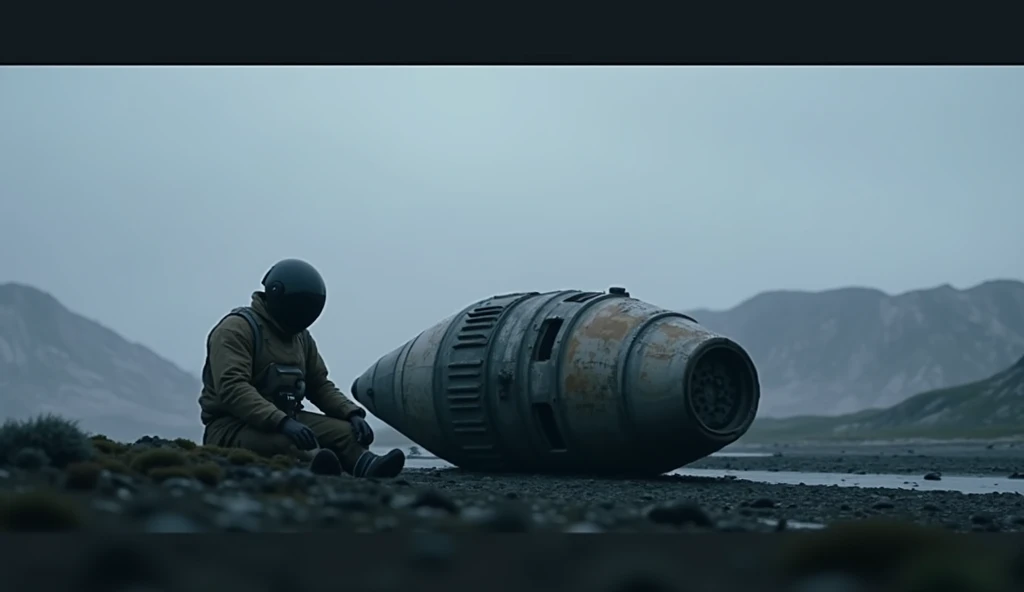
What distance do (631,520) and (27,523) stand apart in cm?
393

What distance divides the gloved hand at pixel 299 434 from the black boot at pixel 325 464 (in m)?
0.66

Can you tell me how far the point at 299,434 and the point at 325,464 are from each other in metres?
0.95

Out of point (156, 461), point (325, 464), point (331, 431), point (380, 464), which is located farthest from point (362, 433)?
point (156, 461)

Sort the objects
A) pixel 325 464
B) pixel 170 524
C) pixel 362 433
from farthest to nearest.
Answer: pixel 362 433 → pixel 325 464 → pixel 170 524

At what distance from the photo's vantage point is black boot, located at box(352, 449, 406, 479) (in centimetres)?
1455

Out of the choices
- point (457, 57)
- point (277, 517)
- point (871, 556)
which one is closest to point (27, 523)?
point (277, 517)

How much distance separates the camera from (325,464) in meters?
13.6

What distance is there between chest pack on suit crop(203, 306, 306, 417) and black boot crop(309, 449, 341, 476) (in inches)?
81.6

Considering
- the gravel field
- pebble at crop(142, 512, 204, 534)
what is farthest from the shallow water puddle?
pebble at crop(142, 512, 204, 534)

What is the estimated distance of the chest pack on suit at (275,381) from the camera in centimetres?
1558

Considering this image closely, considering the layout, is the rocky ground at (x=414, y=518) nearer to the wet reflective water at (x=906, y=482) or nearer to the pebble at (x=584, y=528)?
the pebble at (x=584, y=528)

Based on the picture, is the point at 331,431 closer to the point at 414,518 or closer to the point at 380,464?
the point at 380,464

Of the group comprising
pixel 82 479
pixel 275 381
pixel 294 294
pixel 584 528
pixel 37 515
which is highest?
pixel 294 294

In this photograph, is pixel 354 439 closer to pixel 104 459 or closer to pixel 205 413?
pixel 205 413
